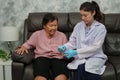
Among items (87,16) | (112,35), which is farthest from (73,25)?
(87,16)

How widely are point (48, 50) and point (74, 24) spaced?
0.61 m

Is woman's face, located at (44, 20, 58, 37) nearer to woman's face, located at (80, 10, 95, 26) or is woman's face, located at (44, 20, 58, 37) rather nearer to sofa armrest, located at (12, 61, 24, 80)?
woman's face, located at (80, 10, 95, 26)

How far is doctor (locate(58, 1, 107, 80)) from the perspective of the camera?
2758 millimetres

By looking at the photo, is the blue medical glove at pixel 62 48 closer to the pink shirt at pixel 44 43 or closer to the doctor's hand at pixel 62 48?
the doctor's hand at pixel 62 48

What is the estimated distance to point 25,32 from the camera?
350 centimetres

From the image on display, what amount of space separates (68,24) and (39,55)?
658 mm

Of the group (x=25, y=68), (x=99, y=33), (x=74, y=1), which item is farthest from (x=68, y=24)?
(x=25, y=68)

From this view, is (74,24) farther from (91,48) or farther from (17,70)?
(17,70)

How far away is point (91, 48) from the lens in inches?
111

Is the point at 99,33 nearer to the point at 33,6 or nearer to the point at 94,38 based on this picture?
the point at 94,38

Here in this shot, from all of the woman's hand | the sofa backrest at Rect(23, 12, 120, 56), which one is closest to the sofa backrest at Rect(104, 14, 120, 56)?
the sofa backrest at Rect(23, 12, 120, 56)

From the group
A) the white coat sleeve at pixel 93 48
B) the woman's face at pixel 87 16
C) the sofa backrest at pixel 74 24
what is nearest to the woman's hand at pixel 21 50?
the sofa backrest at pixel 74 24

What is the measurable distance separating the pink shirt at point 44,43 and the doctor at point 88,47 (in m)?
0.12

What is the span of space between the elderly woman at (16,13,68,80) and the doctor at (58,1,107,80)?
0.11 metres
